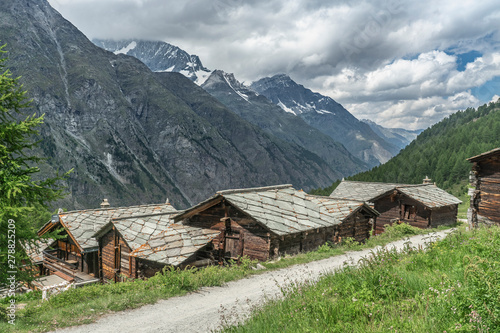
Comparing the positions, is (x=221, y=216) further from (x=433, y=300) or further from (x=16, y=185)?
(x=433, y=300)

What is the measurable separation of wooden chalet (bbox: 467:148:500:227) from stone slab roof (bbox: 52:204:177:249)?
23816mm

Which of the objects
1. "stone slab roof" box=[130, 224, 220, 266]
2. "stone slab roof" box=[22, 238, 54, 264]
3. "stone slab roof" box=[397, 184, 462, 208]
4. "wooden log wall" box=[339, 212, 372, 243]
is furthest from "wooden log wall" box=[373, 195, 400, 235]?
"stone slab roof" box=[22, 238, 54, 264]

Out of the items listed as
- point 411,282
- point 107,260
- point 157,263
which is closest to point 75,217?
point 107,260

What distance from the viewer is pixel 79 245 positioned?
25828mm

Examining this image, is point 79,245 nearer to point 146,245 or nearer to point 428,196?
point 146,245

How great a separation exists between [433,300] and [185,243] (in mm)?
15560

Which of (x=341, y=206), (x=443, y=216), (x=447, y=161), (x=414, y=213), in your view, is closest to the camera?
(x=341, y=206)

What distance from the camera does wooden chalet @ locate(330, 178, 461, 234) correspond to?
118 feet

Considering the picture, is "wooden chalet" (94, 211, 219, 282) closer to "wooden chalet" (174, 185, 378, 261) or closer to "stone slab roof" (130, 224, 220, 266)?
"stone slab roof" (130, 224, 220, 266)

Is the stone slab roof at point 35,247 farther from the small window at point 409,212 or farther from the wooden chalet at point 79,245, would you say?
the small window at point 409,212

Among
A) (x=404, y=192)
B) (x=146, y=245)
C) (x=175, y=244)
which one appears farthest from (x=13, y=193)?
(x=404, y=192)

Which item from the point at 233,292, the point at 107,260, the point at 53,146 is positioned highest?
the point at 53,146

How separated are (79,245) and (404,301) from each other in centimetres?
2588

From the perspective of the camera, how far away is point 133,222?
22625 mm
